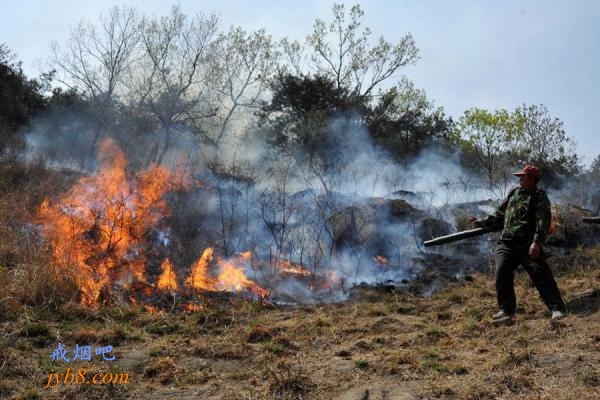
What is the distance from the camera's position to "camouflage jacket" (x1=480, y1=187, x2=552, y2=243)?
20.0 feet

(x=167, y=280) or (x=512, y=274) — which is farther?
(x=167, y=280)

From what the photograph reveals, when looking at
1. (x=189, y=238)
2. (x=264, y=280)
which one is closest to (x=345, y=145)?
(x=189, y=238)

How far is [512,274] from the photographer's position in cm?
627

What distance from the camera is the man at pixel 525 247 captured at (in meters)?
6.00

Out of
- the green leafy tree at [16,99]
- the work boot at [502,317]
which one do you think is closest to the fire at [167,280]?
the work boot at [502,317]

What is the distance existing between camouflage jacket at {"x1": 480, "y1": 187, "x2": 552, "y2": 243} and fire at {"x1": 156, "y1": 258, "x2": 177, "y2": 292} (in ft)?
17.2

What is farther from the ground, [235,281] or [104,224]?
[104,224]

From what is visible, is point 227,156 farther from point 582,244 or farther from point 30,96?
point 582,244

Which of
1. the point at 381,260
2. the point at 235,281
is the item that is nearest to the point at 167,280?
the point at 235,281

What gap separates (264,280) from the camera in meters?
9.43

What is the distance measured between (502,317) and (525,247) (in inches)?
36.0

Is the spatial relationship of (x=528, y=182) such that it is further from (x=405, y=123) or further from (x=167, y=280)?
(x=405, y=123)

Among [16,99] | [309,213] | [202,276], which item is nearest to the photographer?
[202,276]

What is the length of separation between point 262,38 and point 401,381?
77.2 ft
